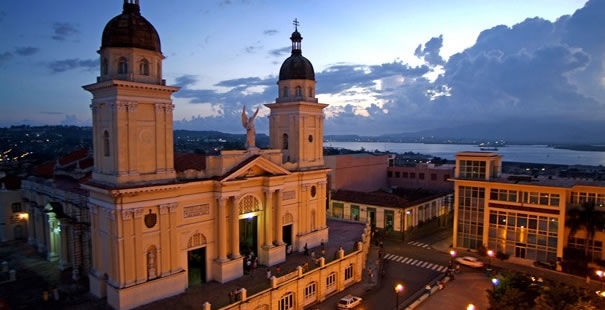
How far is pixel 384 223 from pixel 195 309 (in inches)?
1175

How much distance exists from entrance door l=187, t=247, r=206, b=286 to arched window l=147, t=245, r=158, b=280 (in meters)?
2.70

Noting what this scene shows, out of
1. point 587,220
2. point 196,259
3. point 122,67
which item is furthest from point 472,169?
point 122,67

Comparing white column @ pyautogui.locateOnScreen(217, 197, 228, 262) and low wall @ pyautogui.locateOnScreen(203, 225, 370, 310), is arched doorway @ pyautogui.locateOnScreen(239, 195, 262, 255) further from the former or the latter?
low wall @ pyautogui.locateOnScreen(203, 225, 370, 310)

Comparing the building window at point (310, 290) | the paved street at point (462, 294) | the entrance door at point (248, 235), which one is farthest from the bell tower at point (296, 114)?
the paved street at point (462, 294)

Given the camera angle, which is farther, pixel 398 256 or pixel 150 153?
pixel 398 256

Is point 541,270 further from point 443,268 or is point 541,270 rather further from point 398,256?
point 398,256

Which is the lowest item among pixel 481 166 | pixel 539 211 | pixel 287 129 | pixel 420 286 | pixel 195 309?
pixel 420 286

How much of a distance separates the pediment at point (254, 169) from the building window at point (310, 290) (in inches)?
344

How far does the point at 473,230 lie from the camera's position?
132 ft

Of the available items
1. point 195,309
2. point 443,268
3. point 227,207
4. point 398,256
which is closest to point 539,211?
point 443,268

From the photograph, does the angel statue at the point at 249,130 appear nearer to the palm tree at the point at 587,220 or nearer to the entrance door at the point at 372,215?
the entrance door at the point at 372,215

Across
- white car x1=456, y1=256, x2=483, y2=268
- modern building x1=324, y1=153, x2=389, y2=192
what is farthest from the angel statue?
→ modern building x1=324, y1=153, x2=389, y2=192

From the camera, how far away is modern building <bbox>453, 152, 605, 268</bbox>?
35.4 m

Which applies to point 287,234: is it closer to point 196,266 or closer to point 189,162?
point 196,266
